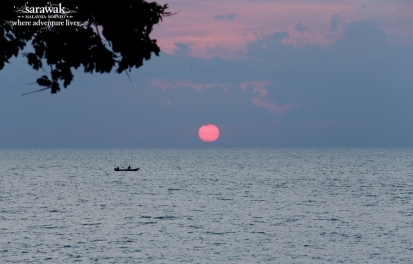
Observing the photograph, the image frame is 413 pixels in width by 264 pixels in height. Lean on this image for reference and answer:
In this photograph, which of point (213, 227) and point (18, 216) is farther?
point (18, 216)

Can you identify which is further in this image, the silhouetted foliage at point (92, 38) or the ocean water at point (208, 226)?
the ocean water at point (208, 226)

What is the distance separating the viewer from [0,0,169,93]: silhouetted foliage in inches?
560

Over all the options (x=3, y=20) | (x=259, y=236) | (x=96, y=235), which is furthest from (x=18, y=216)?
(x=3, y=20)

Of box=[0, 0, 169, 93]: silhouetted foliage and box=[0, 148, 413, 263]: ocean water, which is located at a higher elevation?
box=[0, 0, 169, 93]: silhouetted foliage

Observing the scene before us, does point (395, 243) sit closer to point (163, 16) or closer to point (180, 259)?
point (180, 259)

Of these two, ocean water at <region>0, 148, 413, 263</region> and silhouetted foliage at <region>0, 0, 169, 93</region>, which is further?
ocean water at <region>0, 148, 413, 263</region>

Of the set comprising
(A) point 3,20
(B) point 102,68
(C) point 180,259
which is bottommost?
(C) point 180,259

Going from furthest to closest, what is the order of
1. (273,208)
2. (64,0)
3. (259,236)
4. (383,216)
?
1. (273,208)
2. (383,216)
3. (259,236)
4. (64,0)

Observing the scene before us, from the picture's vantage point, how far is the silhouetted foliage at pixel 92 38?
46.7ft

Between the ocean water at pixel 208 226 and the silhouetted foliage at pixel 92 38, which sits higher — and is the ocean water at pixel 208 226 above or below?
below

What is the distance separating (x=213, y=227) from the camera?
66875mm

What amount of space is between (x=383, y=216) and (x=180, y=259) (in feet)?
114

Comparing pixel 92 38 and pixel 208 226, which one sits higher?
pixel 92 38

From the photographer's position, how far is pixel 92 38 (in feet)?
47.4
